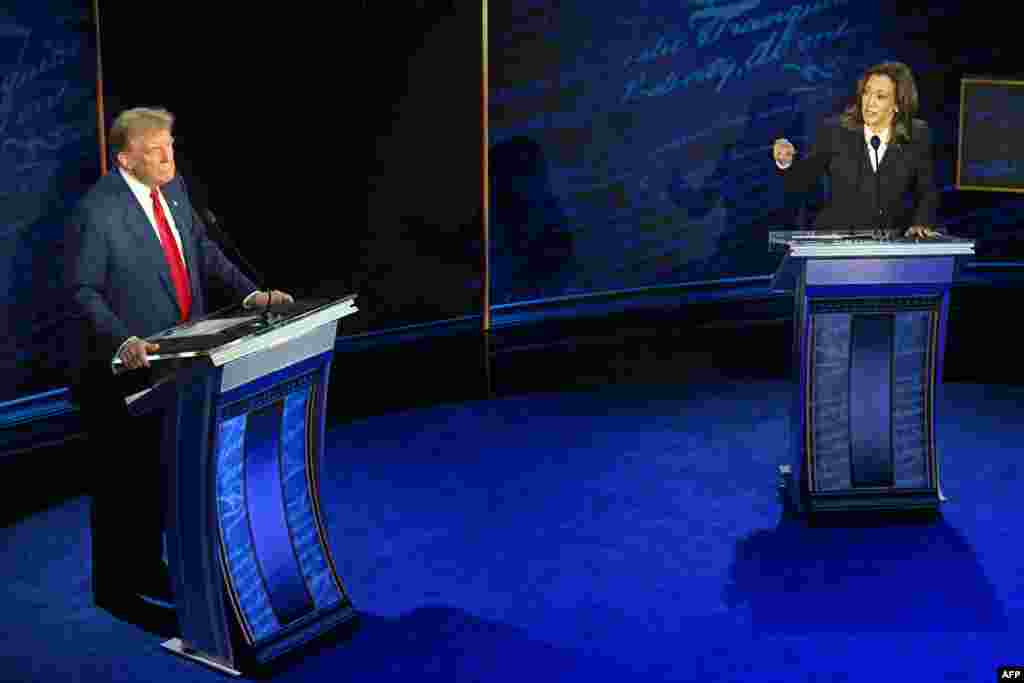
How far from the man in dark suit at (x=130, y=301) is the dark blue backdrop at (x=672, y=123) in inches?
136

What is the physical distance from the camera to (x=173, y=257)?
383 centimetres

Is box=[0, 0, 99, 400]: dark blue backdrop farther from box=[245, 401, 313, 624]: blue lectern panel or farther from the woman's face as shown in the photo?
the woman's face

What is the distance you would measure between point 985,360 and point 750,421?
1.85 metres

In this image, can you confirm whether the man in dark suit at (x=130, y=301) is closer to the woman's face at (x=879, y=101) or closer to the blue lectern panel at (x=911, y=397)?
the blue lectern panel at (x=911, y=397)

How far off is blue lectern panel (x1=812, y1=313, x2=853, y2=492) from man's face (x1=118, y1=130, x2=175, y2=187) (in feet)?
7.39

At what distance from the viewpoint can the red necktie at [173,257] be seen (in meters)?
3.80

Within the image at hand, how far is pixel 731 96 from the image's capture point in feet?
24.5

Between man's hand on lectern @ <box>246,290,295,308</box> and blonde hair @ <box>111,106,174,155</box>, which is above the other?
blonde hair @ <box>111,106,174,155</box>

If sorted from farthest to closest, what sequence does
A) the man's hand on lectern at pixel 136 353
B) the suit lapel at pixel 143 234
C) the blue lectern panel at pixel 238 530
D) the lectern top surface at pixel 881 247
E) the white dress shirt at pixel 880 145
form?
the white dress shirt at pixel 880 145, the lectern top surface at pixel 881 247, the suit lapel at pixel 143 234, the blue lectern panel at pixel 238 530, the man's hand on lectern at pixel 136 353

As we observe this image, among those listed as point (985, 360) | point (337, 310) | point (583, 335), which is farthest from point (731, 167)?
point (337, 310)

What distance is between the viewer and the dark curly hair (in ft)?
15.9

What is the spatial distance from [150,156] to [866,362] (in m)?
2.52

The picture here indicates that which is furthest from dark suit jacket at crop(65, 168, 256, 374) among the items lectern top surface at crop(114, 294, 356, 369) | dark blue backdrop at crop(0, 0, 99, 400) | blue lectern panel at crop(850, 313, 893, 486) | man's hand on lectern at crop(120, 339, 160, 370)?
blue lectern panel at crop(850, 313, 893, 486)

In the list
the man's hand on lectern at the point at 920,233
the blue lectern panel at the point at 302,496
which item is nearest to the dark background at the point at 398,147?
the blue lectern panel at the point at 302,496
